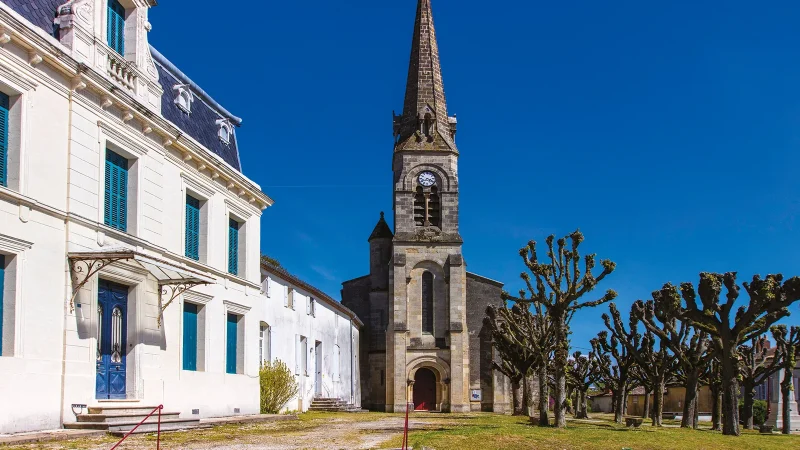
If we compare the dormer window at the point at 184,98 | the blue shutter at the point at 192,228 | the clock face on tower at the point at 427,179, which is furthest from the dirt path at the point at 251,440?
the clock face on tower at the point at 427,179

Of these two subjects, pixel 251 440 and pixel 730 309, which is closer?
pixel 251 440

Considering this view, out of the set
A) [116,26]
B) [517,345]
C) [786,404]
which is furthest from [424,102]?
[116,26]

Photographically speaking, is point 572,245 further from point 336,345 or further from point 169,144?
point 336,345

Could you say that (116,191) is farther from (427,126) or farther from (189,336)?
(427,126)

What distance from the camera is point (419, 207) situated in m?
56.8

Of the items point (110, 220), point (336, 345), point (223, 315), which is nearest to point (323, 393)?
point (336, 345)

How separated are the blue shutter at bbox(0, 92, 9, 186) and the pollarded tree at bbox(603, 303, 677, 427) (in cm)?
2182

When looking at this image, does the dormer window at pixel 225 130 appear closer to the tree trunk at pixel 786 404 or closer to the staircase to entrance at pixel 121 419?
the staircase to entrance at pixel 121 419

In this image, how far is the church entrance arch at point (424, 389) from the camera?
5547cm

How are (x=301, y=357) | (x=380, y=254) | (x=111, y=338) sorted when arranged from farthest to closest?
(x=380, y=254)
(x=301, y=357)
(x=111, y=338)

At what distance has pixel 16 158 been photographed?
14.5 m

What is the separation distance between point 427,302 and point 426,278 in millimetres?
1577

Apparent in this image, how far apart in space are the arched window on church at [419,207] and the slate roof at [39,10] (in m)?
40.5

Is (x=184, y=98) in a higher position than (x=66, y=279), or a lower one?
higher
